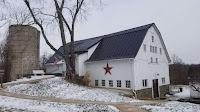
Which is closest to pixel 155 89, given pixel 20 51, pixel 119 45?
pixel 119 45

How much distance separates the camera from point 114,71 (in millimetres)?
32844

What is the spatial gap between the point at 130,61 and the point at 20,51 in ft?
63.1

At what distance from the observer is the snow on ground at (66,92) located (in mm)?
22681

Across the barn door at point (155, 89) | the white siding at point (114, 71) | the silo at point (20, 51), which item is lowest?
the barn door at point (155, 89)

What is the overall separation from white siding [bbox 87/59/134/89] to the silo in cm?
1126

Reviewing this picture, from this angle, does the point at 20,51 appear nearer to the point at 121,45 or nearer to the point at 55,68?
the point at 55,68

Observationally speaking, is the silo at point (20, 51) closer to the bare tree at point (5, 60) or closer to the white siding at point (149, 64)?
the bare tree at point (5, 60)

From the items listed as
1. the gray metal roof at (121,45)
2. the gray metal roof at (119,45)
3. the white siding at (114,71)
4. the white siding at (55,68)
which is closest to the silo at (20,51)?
the white siding at (55,68)

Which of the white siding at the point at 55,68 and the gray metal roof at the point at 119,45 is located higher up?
the gray metal roof at the point at 119,45

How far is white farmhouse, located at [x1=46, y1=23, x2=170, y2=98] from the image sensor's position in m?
31.2

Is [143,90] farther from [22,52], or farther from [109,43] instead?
[22,52]

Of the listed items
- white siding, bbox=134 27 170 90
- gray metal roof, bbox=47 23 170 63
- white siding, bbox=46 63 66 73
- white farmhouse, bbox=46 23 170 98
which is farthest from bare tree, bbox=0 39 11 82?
white siding, bbox=134 27 170 90

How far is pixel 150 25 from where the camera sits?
33.6 m

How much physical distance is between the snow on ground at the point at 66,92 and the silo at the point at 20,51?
1357cm
